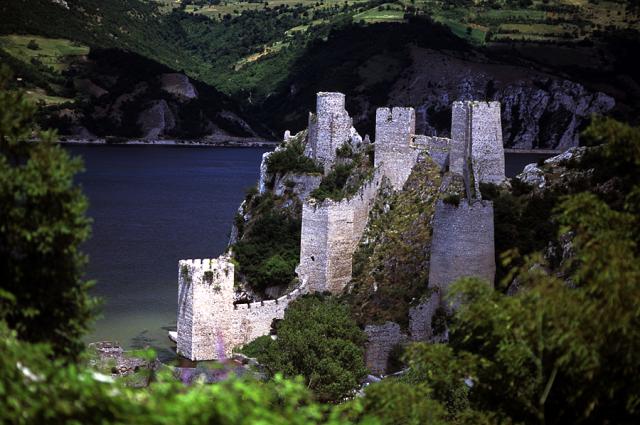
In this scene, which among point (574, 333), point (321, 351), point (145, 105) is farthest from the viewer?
→ point (145, 105)

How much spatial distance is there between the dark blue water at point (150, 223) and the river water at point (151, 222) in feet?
0.14

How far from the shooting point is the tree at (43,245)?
513 inches

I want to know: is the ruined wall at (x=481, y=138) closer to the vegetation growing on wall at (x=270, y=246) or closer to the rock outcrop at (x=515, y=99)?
the vegetation growing on wall at (x=270, y=246)

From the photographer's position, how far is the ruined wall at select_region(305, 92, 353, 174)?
3503 centimetres

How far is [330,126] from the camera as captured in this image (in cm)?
3519

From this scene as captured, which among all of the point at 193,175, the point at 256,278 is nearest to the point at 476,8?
the point at 193,175

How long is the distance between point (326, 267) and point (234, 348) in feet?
12.2

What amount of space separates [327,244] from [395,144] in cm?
417

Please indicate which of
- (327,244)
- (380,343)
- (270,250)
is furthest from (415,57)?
(380,343)

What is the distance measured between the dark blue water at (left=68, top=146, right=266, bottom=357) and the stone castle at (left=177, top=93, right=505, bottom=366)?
290 centimetres

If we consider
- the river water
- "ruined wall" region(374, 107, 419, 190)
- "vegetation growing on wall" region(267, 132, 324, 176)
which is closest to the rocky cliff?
the river water

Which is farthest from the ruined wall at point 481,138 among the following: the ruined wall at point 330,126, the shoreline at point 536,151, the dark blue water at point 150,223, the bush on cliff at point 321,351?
the shoreline at point 536,151

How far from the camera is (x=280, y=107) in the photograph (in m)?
142

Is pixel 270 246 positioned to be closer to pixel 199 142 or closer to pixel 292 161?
pixel 292 161
